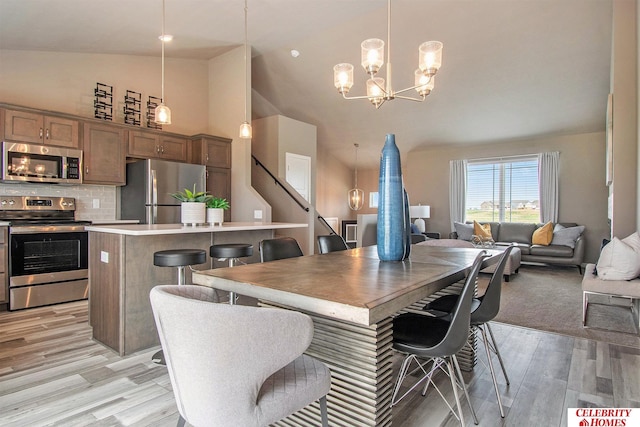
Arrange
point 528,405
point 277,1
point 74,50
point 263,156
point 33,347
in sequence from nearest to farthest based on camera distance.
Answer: point 528,405, point 33,347, point 277,1, point 74,50, point 263,156

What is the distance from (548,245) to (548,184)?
4.47 feet

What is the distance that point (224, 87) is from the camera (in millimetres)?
5762

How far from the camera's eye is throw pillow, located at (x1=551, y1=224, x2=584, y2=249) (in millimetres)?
6359

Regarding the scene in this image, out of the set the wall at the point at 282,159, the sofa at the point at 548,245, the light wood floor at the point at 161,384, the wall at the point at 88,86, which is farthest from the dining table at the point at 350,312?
the sofa at the point at 548,245

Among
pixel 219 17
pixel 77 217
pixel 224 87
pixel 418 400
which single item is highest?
pixel 219 17

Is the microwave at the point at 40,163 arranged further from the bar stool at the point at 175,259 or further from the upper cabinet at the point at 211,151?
the bar stool at the point at 175,259

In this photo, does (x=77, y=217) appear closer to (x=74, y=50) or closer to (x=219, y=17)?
(x=74, y=50)

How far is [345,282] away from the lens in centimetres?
155

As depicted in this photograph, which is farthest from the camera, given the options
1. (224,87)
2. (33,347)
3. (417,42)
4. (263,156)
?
(263,156)

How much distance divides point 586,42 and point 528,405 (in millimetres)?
5006

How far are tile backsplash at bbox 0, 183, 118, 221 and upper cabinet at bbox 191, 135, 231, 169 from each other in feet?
3.96

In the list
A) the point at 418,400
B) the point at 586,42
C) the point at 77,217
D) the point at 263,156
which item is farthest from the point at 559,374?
the point at 263,156

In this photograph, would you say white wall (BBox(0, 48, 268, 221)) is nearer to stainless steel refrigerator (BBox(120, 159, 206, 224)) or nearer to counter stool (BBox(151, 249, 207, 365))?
stainless steel refrigerator (BBox(120, 159, 206, 224))

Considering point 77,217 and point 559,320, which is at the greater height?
point 77,217
